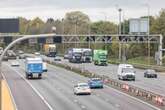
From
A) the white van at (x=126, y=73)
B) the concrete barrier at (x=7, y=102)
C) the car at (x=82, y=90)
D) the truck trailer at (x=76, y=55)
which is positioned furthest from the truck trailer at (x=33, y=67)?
the truck trailer at (x=76, y=55)

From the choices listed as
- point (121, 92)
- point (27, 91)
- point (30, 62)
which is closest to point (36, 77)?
point (30, 62)

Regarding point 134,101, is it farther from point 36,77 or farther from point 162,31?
point 162,31

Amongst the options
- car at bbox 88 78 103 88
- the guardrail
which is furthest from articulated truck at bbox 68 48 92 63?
car at bbox 88 78 103 88

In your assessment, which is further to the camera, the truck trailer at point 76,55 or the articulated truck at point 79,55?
the articulated truck at point 79,55

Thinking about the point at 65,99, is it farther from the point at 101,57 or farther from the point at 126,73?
the point at 101,57

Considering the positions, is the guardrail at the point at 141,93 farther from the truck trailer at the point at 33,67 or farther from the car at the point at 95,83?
the truck trailer at the point at 33,67

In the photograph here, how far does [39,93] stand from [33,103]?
12.3 m

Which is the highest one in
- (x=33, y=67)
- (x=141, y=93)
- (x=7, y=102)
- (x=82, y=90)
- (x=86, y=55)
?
(x=33, y=67)

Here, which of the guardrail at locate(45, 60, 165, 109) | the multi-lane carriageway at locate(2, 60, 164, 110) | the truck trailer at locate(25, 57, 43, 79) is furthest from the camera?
the truck trailer at locate(25, 57, 43, 79)

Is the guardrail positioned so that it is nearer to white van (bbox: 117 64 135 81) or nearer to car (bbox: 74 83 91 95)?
car (bbox: 74 83 91 95)

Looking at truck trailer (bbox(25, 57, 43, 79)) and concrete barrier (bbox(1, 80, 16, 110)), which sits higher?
truck trailer (bbox(25, 57, 43, 79))

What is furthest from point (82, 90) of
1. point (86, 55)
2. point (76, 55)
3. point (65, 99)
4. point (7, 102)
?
point (86, 55)

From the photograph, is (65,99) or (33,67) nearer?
(65,99)

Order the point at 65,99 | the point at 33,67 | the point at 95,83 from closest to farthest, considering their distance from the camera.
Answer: the point at 65,99, the point at 95,83, the point at 33,67
